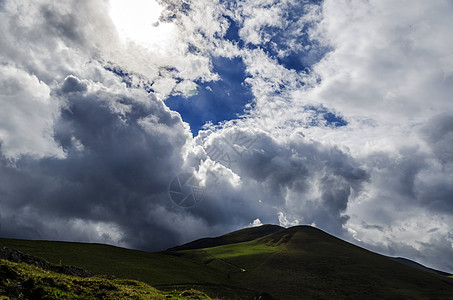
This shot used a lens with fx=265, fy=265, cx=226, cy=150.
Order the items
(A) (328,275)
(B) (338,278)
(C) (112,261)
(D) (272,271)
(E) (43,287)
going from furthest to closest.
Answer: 1. (D) (272,271)
2. (A) (328,275)
3. (B) (338,278)
4. (C) (112,261)
5. (E) (43,287)

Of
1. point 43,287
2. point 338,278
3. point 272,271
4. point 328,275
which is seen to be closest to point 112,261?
point 43,287

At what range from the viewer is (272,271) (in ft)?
384

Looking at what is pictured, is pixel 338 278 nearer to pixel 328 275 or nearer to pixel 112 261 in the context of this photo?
pixel 328 275

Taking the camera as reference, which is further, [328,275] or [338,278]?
[328,275]

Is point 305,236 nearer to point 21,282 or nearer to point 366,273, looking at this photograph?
point 366,273

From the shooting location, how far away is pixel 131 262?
247 ft

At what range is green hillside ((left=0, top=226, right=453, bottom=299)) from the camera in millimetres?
64875

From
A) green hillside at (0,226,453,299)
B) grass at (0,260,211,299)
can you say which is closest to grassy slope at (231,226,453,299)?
green hillside at (0,226,453,299)

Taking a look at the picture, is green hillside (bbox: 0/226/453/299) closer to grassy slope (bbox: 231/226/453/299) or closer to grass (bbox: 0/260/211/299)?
grassy slope (bbox: 231/226/453/299)

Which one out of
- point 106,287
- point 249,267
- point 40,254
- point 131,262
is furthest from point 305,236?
point 106,287

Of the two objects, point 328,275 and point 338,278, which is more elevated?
point 328,275

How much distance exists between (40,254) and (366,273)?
11898 cm

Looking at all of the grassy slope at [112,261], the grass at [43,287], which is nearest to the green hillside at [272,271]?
the grassy slope at [112,261]

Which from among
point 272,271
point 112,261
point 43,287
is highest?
point 43,287
